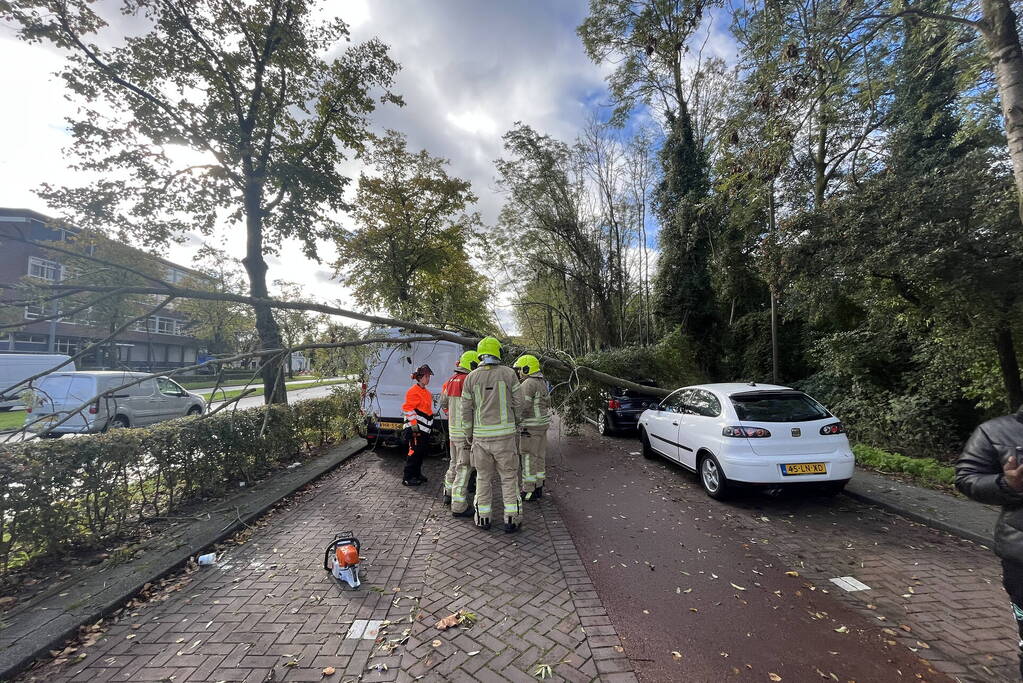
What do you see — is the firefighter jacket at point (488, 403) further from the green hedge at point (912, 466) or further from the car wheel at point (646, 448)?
the green hedge at point (912, 466)

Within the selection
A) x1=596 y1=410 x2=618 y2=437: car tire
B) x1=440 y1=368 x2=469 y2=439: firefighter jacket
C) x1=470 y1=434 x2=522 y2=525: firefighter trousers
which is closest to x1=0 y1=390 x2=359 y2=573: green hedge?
x1=440 y1=368 x2=469 y2=439: firefighter jacket

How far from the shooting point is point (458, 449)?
514 cm

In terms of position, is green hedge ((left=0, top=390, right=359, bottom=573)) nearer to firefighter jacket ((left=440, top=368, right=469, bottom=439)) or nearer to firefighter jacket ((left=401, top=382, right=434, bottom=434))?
firefighter jacket ((left=401, top=382, right=434, bottom=434))

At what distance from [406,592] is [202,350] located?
158 feet

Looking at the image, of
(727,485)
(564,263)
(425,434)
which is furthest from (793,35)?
(564,263)

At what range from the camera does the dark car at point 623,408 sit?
10.3 metres

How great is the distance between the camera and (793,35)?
5027 millimetres

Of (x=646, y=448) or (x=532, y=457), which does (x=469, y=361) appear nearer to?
(x=532, y=457)

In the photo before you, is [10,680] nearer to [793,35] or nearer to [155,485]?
[155,485]

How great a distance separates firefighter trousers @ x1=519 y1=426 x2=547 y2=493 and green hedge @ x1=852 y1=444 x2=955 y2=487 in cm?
545

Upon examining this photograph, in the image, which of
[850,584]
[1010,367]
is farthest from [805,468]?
[1010,367]

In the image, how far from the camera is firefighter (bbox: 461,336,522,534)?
4.57 metres

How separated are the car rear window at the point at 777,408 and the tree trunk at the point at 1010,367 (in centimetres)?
360

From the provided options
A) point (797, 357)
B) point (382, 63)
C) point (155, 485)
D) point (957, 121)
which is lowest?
point (155, 485)
